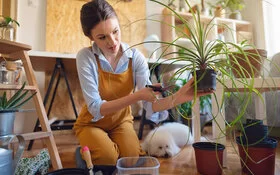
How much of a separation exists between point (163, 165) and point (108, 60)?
58 centimetres

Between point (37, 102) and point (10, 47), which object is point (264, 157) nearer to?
point (37, 102)

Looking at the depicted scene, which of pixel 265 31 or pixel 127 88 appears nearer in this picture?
pixel 127 88

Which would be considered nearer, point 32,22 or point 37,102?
point 37,102

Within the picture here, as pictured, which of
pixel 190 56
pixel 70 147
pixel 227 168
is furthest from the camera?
pixel 70 147

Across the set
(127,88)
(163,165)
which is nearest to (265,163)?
(163,165)

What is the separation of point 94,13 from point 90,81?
29 cm

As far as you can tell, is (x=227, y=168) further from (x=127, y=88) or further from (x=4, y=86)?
(x=4, y=86)

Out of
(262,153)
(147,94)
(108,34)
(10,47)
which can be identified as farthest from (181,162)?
(10,47)

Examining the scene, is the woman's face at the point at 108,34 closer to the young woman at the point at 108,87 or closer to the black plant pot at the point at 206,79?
the young woman at the point at 108,87

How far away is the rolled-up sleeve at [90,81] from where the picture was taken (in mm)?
788

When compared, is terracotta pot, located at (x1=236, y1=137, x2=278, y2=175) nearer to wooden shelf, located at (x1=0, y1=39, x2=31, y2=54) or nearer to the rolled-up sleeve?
the rolled-up sleeve

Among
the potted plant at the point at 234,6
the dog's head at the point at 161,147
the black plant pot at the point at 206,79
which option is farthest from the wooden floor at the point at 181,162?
the potted plant at the point at 234,6

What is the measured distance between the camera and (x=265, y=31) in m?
2.29

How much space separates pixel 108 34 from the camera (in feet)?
2.62
